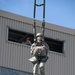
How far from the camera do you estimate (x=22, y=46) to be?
50031mm

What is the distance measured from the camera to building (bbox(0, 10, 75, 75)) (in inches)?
1948

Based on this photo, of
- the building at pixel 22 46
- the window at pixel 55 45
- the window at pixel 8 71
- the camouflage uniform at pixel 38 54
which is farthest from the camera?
the window at pixel 55 45

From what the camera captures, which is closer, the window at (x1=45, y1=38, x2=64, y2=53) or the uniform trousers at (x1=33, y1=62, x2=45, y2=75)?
the uniform trousers at (x1=33, y1=62, x2=45, y2=75)

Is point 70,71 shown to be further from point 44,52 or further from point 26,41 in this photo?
point 44,52

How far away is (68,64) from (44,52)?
92.3ft

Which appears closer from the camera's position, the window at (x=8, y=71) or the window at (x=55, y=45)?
the window at (x=8, y=71)

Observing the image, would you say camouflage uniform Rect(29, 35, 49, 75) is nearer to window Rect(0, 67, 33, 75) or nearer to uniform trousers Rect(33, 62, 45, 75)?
uniform trousers Rect(33, 62, 45, 75)

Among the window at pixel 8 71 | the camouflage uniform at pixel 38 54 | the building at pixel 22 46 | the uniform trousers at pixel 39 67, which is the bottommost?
the uniform trousers at pixel 39 67

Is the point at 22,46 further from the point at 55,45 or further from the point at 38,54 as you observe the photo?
the point at 38,54

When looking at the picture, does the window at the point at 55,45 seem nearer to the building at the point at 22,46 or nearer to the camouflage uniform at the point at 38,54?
the building at the point at 22,46

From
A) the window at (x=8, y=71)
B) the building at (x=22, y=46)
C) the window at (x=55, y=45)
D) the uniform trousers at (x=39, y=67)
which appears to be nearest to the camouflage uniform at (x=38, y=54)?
the uniform trousers at (x=39, y=67)

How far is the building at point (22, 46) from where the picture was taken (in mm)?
49469

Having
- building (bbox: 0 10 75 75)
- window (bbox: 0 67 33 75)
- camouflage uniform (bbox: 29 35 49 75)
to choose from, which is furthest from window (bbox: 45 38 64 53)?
camouflage uniform (bbox: 29 35 49 75)

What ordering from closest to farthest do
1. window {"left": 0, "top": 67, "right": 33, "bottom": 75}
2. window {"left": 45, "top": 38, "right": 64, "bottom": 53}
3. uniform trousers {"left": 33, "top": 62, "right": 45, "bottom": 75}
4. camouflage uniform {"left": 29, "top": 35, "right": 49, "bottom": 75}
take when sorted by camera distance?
uniform trousers {"left": 33, "top": 62, "right": 45, "bottom": 75} < camouflage uniform {"left": 29, "top": 35, "right": 49, "bottom": 75} < window {"left": 0, "top": 67, "right": 33, "bottom": 75} < window {"left": 45, "top": 38, "right": 64, "bottom": 53}
